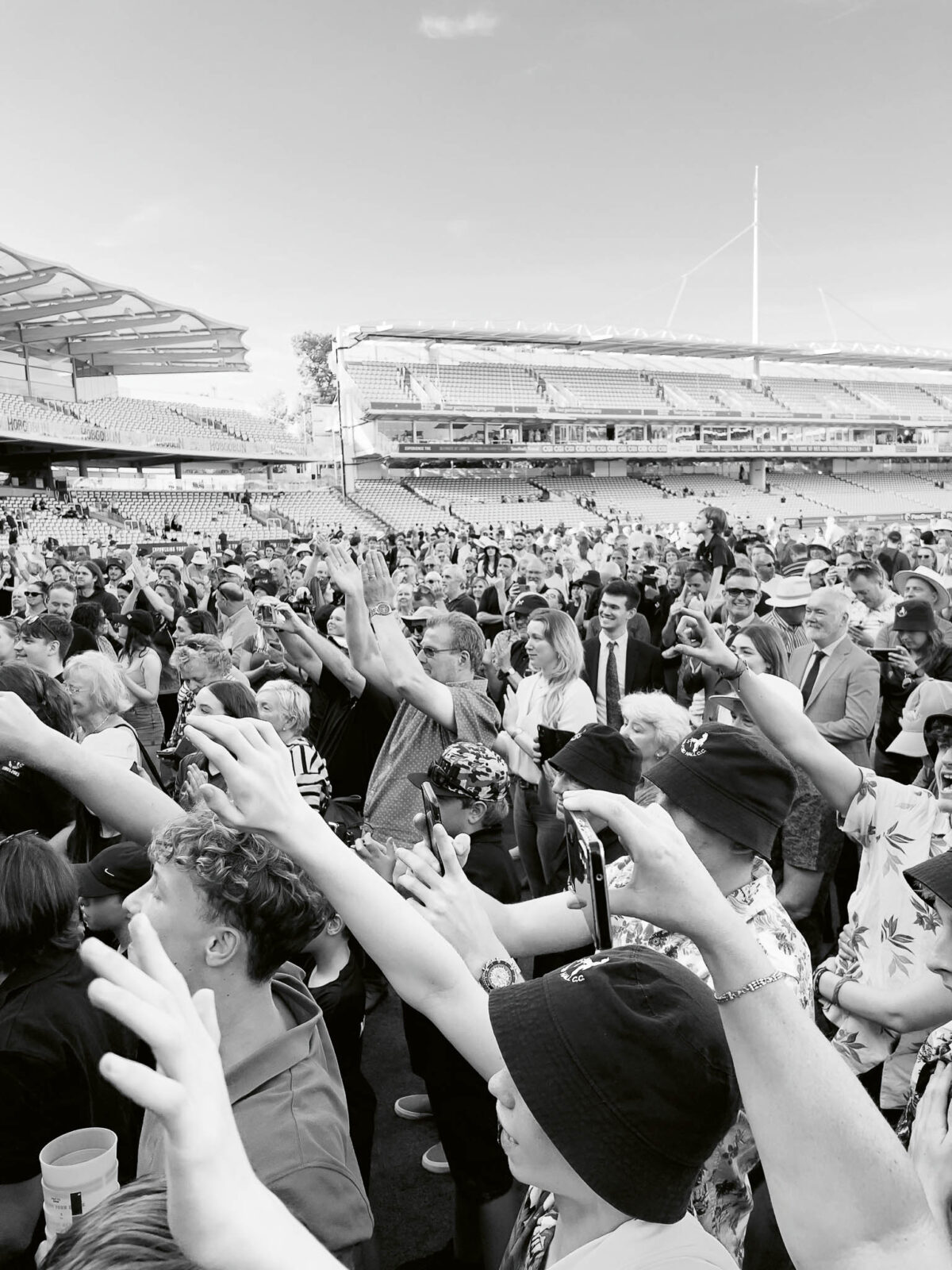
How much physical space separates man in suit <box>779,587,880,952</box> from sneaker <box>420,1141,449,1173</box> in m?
1.77

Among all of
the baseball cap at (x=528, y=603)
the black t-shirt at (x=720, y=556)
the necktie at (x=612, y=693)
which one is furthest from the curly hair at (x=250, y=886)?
the black t-shirt at (x=720, y=556)

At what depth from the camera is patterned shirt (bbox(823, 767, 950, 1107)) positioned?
7.25ft

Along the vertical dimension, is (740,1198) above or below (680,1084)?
below

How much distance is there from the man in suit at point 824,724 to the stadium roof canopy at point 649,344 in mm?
42261

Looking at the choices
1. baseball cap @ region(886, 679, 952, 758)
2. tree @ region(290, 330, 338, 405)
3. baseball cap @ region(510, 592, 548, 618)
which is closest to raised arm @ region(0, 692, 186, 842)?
baseball cap @ region(886, 679, 952, 758)

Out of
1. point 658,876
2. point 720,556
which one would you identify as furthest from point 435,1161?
Result: point 720,556

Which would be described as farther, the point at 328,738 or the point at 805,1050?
the point at 328,738

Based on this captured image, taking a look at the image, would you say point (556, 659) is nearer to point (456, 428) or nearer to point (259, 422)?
point (456, 428)

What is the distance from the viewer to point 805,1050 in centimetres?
103

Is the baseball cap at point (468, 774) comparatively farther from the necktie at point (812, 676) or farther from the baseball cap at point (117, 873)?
the necktie at point (812, 676)

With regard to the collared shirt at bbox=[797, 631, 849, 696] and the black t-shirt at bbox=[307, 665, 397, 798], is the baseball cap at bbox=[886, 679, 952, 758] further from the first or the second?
the black t-shirt at bbox=[307, 665, 397, 798]

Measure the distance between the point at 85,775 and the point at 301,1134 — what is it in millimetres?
1249

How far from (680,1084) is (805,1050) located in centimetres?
17

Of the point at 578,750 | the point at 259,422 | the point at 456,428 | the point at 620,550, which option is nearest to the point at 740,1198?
the point at 578,750
